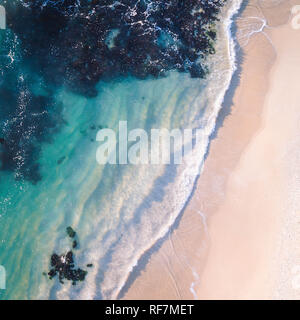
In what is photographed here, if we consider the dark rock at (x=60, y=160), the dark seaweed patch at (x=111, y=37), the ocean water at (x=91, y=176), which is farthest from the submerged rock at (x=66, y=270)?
the dark seaweed patch at (x=111, y=37)

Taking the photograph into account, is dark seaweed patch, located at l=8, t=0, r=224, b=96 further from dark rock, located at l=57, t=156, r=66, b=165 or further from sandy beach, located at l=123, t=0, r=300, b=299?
dark rock, located at l=57, t=156, r=66, b=165

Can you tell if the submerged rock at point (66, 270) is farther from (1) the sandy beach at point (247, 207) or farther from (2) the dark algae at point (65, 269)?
(1) the sandy beach at point (247, 207)

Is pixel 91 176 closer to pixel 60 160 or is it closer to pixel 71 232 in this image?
pixel 60 160

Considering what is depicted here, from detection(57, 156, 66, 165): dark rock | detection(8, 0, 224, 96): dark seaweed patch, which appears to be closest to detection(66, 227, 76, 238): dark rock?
detection(57, 156, 66, 165): dark rock

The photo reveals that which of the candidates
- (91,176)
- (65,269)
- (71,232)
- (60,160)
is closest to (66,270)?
(65,269)

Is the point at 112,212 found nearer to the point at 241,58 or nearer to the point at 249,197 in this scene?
the point at 249,197
